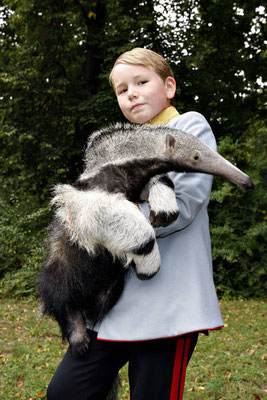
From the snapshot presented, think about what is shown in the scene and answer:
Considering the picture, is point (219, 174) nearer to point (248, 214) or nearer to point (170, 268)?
point (170, 268)

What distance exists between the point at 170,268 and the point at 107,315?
351 millimetres

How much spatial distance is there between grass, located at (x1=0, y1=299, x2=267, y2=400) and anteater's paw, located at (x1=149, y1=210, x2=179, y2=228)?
9.30ft

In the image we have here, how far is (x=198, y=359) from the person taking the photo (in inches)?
216

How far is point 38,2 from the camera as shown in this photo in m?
10.2

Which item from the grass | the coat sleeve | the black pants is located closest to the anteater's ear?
the coat sleeve

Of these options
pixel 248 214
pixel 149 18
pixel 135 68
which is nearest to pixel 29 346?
pixel 135 68

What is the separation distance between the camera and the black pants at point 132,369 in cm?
179

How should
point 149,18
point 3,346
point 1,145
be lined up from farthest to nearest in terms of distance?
point 1,145 < point 149,18 < point 3,346

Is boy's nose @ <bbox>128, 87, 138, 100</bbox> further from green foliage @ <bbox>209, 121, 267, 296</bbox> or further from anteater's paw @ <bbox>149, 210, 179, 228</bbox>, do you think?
green foliage @ <bbox>209, 121, 267, 296</bbox>

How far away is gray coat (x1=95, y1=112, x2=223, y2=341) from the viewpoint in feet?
5.62

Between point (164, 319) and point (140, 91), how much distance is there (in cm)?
108

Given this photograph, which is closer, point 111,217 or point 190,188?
point 111,217

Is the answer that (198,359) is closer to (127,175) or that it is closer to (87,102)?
(127,175)

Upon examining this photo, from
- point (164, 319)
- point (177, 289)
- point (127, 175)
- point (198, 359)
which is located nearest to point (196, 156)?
point (127, 175)
